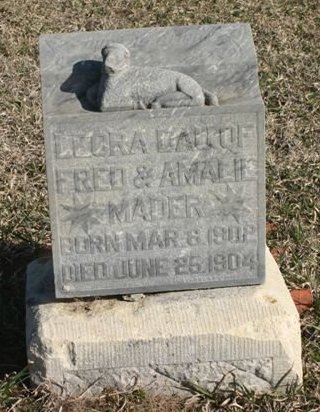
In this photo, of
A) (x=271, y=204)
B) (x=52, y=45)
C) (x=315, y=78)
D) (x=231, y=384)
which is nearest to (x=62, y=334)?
(x=231, y=384)

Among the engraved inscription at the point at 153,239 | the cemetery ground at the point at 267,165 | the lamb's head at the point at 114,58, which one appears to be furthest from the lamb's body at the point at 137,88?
the cemetery ground at the point at 267,165

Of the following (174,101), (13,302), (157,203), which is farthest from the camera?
(13,302)

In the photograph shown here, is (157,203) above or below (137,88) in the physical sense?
below

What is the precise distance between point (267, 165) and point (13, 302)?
1675mm

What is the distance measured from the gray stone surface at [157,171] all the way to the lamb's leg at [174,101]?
20mm

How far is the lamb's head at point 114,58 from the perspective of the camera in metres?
3.16

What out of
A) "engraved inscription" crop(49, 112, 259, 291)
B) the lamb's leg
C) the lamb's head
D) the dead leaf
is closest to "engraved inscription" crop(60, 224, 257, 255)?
"engraved inscription" crop(49, 112, 259, 291)

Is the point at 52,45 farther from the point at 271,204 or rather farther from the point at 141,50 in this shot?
the point at 271,204

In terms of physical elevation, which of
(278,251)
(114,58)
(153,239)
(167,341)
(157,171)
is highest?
(114,58)

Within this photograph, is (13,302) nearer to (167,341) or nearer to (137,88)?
(167,341)

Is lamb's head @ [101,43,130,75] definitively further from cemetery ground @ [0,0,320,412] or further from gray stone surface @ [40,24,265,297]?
cemetery ground @ [0,0,320,412]

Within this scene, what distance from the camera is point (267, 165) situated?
5.07 meters

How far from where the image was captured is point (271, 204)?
4.70 meters

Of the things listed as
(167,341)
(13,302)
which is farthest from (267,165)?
(167,341)
